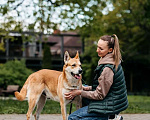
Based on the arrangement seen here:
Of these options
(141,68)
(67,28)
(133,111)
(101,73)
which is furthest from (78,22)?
(141,68)

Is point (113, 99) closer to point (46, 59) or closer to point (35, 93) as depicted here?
point (35, 93)

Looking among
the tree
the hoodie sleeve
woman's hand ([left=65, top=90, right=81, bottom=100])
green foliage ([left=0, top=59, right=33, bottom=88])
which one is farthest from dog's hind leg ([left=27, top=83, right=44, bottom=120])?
the tree

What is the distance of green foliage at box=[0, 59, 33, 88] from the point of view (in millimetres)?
21359

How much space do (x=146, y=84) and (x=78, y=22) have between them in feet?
59.4

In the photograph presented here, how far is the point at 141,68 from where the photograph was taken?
107ft

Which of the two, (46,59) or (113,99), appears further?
(46,59)

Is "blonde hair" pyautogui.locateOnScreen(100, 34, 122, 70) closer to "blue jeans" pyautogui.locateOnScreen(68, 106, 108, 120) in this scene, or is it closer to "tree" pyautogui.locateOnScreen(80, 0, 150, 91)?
"blue jeans" pyautogui.locateOnScreen(68, 106, 108, 120)

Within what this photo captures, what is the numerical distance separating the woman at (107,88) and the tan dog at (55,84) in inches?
27.9

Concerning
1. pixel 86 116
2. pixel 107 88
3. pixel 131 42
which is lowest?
pixel 86 116

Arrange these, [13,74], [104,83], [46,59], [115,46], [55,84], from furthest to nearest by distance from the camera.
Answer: [46,59], [13,74], [55,84], [115,46], [104,83]

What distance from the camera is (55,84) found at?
607 cm

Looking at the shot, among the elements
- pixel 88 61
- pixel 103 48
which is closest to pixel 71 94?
pixel 103 48

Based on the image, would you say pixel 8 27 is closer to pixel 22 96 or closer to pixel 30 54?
pixel 22 96

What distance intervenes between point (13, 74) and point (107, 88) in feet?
58.5
